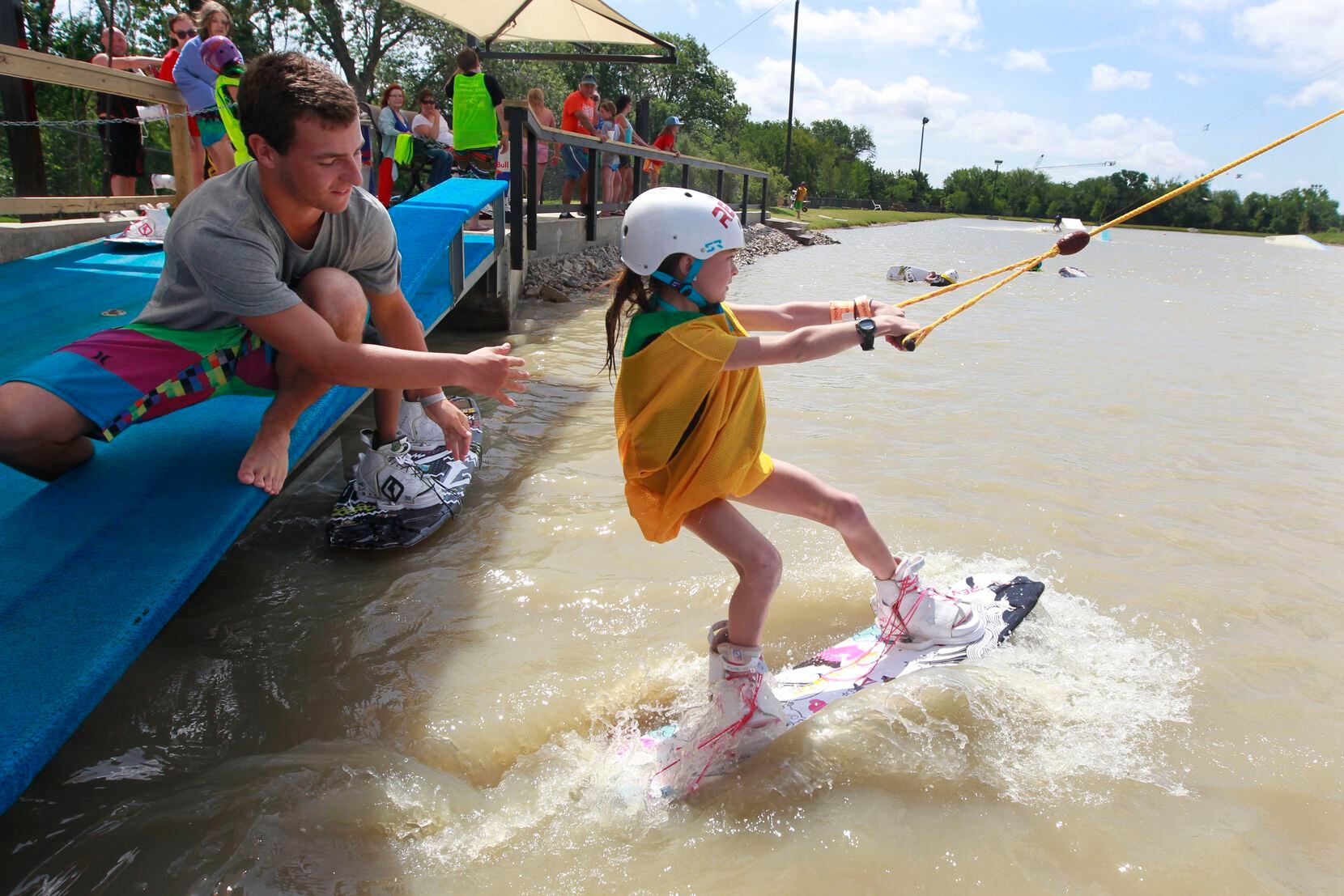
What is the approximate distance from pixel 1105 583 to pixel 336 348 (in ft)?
11.1

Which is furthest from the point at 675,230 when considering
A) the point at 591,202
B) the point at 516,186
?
the point at 591,202

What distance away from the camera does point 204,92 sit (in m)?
6.85

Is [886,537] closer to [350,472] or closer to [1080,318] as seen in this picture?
[350,472]

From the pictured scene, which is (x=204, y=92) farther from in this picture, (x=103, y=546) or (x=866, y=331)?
(x=866, y=331)

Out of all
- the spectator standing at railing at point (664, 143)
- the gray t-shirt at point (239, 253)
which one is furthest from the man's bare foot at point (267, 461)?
the spectator standing at railing at point (664, 143)

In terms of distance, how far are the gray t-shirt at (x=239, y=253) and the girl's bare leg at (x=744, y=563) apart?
1495 mm

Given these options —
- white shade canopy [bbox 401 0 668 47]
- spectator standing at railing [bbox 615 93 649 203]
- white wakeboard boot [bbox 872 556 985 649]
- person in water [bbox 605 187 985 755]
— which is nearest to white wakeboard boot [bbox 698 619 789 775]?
person in water [bbox 605 187 985 755]

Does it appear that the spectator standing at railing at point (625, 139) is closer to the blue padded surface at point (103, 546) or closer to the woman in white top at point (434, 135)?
the woman in white top at point (434, 135)

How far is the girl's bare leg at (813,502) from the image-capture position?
9.44 ft

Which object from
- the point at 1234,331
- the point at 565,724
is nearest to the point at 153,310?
the point at 565,724

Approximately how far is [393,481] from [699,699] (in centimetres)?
181

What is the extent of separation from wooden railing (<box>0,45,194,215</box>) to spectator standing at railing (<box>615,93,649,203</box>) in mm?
6962

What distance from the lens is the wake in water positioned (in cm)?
250

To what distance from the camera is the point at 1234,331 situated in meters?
12.8
